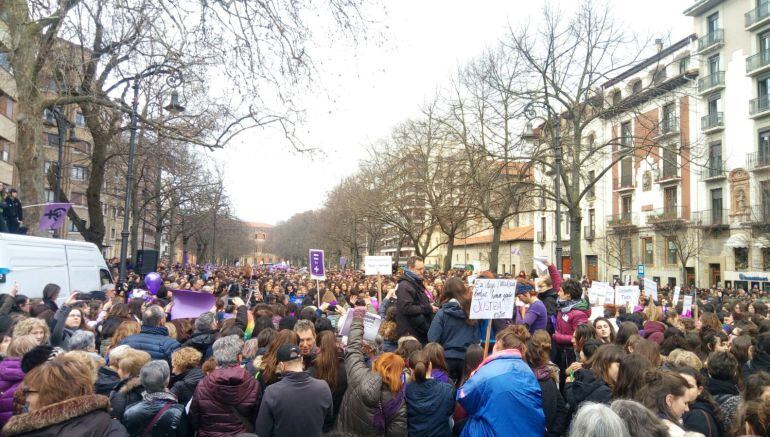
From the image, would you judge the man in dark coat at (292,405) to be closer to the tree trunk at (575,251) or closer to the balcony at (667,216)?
the tree trunk at (575,251)

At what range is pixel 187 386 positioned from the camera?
15.1 feet

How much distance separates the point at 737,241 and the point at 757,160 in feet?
18.2

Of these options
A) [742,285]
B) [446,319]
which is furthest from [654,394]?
[742,285]

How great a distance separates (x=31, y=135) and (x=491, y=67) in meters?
17.1

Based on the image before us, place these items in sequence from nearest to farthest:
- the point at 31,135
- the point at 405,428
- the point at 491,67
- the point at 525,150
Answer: the point at 405,428 → the point at 31,135 → the point at 491,67 → the point at 525,150

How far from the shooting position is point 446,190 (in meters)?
32.9

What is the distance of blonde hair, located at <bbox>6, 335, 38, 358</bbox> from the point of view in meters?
4.51

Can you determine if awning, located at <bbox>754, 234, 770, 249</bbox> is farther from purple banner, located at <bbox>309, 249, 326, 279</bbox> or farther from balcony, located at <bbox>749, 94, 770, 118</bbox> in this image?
purple banner, located at <bbox>309, 249, 326, 279</bbox>

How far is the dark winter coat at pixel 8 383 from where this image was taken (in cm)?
398

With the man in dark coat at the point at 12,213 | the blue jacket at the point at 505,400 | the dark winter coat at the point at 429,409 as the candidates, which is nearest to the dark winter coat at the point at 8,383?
the dark winter coat at the point at 429,409

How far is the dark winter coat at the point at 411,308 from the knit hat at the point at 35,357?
379 cm

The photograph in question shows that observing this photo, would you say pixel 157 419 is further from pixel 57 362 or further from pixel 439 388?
pixel 439 388

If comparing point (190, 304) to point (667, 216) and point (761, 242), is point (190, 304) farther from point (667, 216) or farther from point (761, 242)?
point (667, 216)

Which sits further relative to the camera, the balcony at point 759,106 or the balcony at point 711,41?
the balcony at point 711,41
